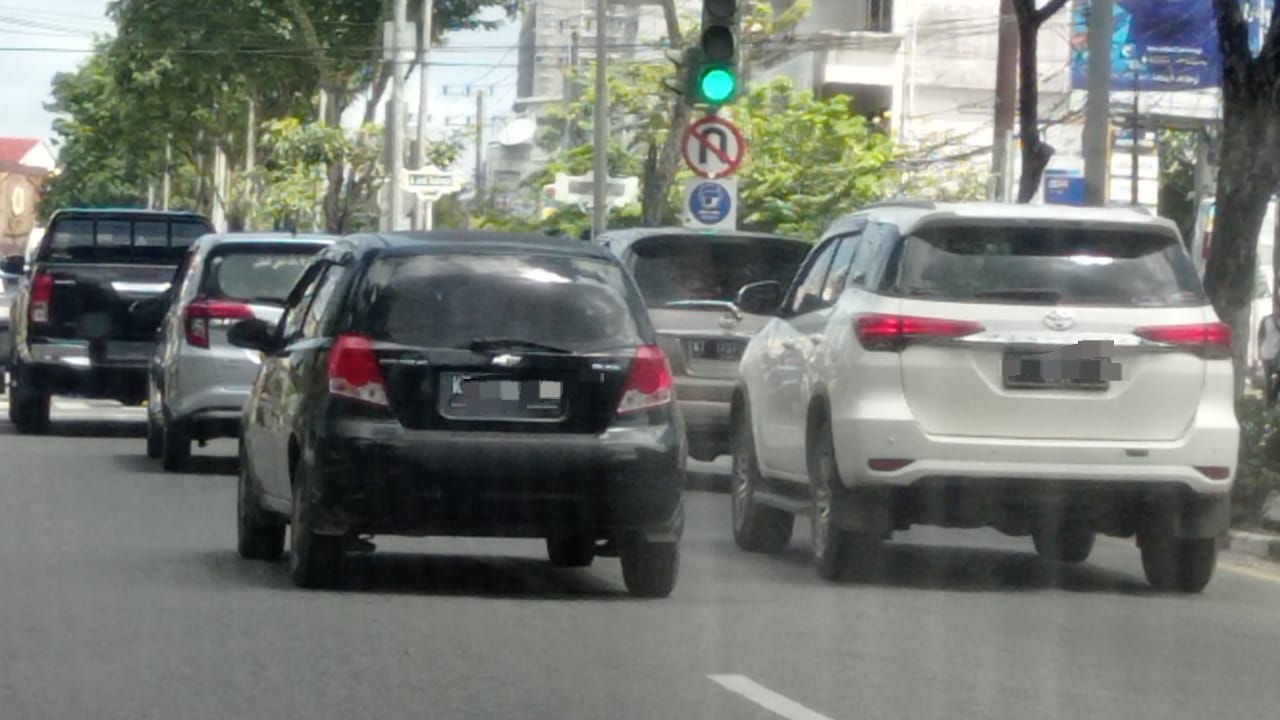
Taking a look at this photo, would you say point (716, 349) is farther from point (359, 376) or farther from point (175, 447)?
point (359, 376)

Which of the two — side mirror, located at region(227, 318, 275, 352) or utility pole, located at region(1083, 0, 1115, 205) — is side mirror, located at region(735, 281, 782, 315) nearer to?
side mirror, located at region(227, 318, 275, 352)

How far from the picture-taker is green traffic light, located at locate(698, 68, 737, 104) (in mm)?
20391

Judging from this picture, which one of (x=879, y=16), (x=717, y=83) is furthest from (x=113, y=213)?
(x=879, y=16)

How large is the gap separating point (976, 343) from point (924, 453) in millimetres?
542

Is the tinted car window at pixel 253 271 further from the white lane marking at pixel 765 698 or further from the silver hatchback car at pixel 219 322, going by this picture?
the white lane marking at pixel 765 698

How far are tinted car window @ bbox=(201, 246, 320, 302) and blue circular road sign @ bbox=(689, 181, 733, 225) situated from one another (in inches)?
229

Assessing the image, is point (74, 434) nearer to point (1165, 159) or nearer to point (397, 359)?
point (397, 359)

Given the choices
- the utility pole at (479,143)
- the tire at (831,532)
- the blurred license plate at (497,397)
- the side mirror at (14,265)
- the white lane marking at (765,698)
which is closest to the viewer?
the white lane marking at (765,698)

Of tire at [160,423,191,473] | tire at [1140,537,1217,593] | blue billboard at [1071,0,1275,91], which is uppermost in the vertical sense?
blue billboard at [1071,0,1275,91]

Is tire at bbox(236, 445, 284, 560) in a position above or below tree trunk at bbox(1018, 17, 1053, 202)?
below

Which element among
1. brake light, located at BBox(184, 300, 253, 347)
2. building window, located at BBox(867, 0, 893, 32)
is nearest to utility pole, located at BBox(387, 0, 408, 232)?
building window, located at BBox(867, 0, 893, 32)

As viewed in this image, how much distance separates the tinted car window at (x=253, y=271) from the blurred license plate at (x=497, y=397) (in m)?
8.06

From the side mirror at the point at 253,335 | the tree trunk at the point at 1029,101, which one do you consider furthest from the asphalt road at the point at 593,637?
the tree trunk at the point at 1029,101

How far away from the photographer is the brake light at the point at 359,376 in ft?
38.3
